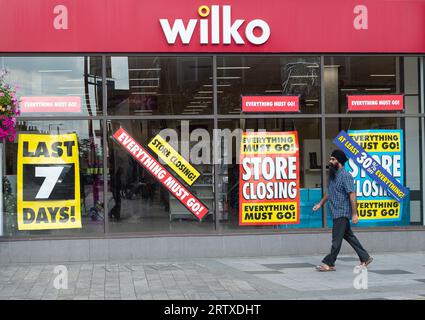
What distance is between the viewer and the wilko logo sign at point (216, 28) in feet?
37.9

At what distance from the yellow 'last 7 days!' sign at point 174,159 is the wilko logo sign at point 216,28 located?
74.9 inches

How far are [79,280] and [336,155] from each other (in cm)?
446

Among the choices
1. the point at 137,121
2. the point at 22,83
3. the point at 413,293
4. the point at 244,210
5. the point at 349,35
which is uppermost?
the point at 349,35

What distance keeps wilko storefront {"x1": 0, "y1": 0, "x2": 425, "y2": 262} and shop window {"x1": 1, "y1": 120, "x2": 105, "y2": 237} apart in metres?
0.02

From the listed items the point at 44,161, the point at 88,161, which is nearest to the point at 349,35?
the point at 88,161

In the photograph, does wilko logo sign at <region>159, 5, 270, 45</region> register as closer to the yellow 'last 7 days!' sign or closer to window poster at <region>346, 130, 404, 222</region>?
the yellow 'last 7 days!' sign

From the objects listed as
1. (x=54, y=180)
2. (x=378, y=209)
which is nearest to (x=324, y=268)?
(x=378, y=209)

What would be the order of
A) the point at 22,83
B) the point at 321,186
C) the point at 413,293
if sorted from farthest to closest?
the point at 321,186 < the point at 22,83 < the point at 413,293

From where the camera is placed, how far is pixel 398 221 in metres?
12.5

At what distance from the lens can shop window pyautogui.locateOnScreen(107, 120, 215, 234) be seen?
1172 cm

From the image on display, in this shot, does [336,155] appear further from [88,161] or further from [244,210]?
[88,161]

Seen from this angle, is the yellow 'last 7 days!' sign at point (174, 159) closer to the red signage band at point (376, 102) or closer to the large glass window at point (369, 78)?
the large glass window at point (369, 78)

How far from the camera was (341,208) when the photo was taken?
991cm

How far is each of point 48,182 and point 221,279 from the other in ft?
13.2
